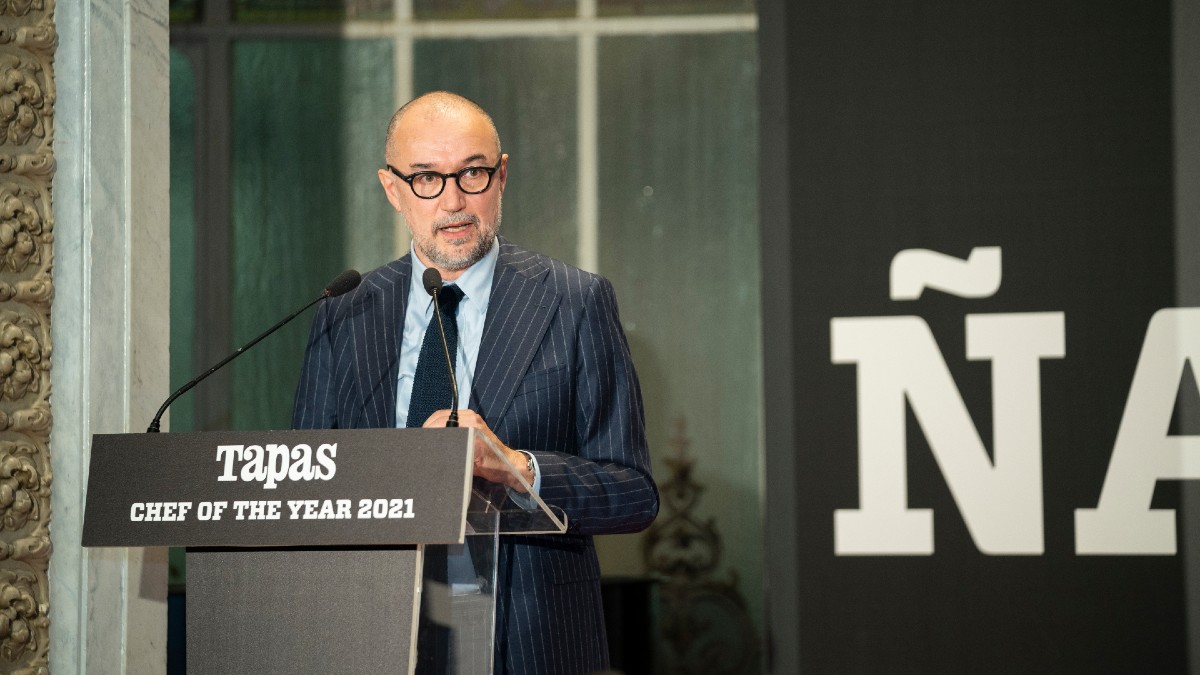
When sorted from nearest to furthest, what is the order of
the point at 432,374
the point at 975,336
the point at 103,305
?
the point at 432,374 → the point at 103,305 → the point at 975,336

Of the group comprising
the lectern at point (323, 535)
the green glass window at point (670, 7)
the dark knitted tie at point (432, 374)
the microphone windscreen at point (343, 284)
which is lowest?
the lectern at point (323, 535)

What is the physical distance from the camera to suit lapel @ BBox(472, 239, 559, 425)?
2.07 meters

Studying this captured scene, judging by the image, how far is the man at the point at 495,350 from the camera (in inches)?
80.5

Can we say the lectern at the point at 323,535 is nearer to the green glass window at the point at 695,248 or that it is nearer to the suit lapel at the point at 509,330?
the suit lapel at the point at 509,330

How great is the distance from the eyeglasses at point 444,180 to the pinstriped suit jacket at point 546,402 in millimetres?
151

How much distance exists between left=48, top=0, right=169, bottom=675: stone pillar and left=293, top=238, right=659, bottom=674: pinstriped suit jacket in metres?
0.56

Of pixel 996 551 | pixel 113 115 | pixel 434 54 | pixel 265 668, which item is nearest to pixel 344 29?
pixel 434 54


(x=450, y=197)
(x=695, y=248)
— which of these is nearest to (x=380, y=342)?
(x=450, y=197)

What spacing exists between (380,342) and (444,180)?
0.30 metres

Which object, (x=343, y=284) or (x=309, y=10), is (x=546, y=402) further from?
(x=309, y=10)

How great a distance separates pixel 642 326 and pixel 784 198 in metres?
2.37

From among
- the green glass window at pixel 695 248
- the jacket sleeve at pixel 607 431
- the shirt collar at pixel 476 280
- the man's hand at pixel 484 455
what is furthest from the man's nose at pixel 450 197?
the green glass window at pixel 695 248

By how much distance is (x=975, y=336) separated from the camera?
2920mm

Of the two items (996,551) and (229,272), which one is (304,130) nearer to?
(229,272)
